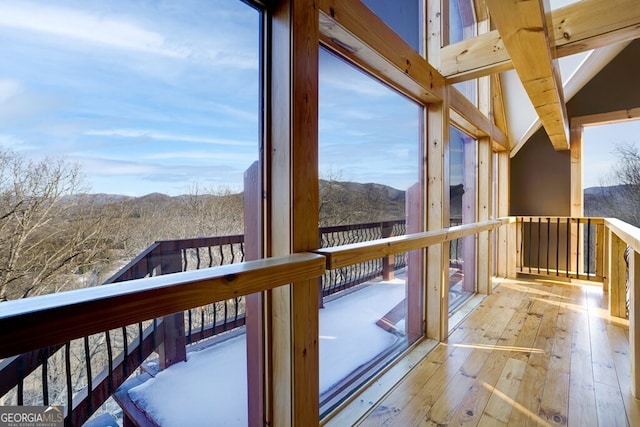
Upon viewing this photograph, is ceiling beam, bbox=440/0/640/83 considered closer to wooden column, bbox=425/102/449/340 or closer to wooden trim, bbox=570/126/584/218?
wooden column, bbox=425/102/449/340

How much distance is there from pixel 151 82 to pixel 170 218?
0.41 m

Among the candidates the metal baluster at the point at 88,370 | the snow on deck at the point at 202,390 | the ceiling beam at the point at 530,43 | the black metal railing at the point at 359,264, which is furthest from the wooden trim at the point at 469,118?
the metal baluster at the point at 88,370

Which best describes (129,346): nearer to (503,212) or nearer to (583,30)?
(583,30)

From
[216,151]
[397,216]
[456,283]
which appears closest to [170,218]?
[216,151]

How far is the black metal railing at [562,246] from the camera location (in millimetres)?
4188

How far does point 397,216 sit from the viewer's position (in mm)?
2287

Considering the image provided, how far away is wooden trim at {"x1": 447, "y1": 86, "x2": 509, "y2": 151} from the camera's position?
2.58m

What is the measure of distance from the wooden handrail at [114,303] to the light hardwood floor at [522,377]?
1123 millimetres

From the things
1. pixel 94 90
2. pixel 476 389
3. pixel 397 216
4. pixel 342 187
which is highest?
pixel 94 90

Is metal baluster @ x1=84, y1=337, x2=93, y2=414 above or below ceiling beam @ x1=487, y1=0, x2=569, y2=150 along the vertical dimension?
below

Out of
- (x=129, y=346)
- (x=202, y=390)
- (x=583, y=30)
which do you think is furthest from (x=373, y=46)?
(x=202, y=390)

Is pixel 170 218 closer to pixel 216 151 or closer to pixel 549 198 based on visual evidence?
pixel 216 151

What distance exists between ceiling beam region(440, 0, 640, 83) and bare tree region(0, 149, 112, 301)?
2.26 metres

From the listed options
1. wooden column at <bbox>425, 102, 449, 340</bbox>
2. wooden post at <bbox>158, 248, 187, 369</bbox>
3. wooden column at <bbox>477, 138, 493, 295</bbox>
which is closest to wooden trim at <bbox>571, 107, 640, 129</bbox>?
wooden column at <bbox>477, 138, 493, 295</bbox>
